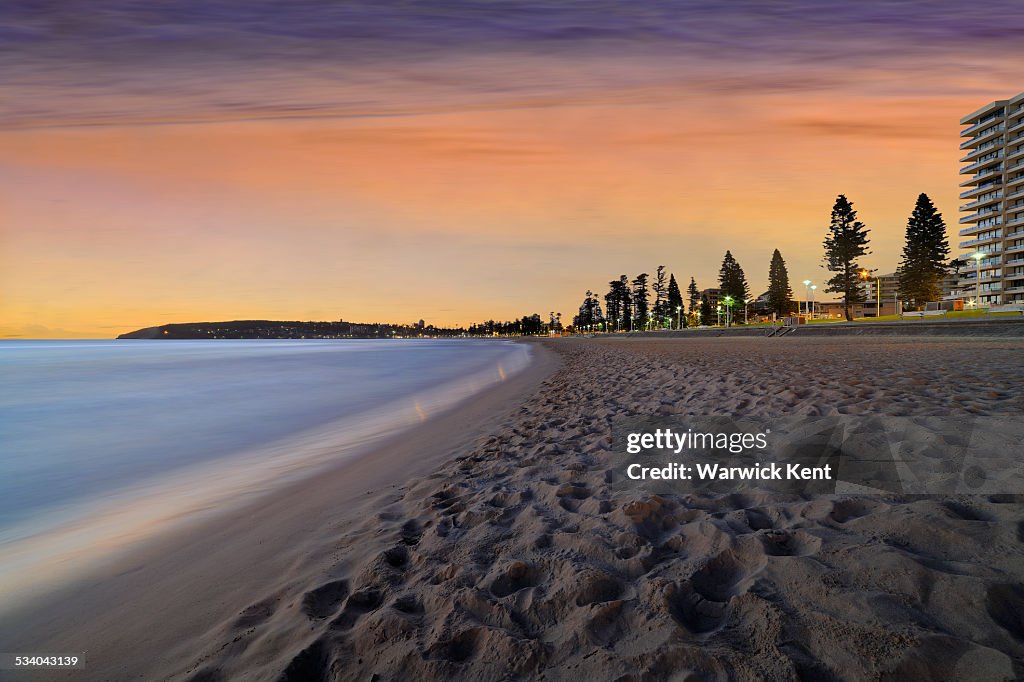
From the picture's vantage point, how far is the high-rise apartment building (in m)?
A: 72.5

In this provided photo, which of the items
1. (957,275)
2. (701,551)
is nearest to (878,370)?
(701,551)

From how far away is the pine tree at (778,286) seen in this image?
89.6m

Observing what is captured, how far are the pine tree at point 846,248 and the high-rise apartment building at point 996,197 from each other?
24.5 m

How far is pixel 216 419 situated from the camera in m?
13.4

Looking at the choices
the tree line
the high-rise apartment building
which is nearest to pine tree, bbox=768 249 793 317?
the tree line

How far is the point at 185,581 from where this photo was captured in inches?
149

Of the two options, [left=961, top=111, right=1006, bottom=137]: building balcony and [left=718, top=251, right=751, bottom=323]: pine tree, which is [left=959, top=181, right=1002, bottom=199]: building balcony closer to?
[left=961, top=111, right=1006, bottom=137]: building balcony

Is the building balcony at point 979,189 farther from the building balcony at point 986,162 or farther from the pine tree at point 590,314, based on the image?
the pine tree at point 590,314

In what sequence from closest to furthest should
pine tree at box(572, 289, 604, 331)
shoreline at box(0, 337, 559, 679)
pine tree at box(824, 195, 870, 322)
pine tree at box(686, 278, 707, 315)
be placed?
shoreline at box(0, 337, 559, 679) → pine tree at box(824, 195, 870, 322) → pine tree at box(686, 278, 707, 315) → pine tree at box(572, 289, 604, 331)

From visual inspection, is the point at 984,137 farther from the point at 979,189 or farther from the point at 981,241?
the point at 981,241

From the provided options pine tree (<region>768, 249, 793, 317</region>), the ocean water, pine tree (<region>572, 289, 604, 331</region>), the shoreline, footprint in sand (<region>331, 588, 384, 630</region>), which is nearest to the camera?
footprint in sand (<region>331, 588, 384, 630</region>)

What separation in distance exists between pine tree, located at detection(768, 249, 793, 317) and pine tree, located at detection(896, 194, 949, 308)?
24920mm

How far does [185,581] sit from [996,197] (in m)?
111

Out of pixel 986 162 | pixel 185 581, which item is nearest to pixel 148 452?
pixel 185 581
